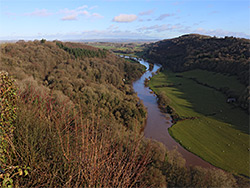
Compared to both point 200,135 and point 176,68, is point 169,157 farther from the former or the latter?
point 176,68

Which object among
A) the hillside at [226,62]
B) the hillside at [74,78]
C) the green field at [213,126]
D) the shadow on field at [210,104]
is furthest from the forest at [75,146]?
the hillside at [226,62]

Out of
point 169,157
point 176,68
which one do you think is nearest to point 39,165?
point 169,157

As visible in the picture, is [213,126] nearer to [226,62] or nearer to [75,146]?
[75,146]

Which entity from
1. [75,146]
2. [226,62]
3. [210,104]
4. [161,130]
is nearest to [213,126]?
[161,130]

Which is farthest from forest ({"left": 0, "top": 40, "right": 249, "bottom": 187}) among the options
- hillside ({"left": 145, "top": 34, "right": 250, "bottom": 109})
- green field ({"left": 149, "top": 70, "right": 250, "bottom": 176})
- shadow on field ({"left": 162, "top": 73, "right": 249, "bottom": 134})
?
hillside ({"left": 145, "top": 34, "right": 250, "bottom": 109})

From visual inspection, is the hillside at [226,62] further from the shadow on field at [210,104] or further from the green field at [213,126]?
the green field at [213,126]

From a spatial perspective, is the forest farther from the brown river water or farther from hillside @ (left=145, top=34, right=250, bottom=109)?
hillside @ (left=145, top=34, right=250, bottom=109)
